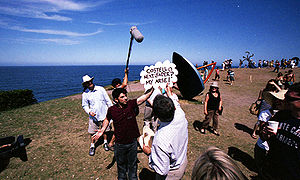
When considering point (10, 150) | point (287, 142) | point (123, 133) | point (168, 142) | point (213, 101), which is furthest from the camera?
point (213, 101)

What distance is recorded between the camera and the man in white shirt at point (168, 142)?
5.82ft

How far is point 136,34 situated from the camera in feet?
10.1

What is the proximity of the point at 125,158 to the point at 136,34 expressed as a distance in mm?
2941

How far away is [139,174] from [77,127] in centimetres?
479

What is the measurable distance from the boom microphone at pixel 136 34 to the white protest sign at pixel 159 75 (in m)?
0.70

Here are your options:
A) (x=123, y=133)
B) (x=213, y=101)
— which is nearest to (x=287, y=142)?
(x=123, y=133)

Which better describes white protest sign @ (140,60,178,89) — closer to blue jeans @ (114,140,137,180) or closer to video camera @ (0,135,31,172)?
blue jeans @ (114,140,137,180)

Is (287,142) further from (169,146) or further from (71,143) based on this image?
(71,143)

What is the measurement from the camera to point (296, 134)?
1.60m

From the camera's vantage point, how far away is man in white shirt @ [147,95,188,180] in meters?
1.77

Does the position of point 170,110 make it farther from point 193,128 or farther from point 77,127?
point 77,127

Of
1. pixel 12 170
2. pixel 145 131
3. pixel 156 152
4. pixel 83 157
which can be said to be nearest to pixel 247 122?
pixel 145 131

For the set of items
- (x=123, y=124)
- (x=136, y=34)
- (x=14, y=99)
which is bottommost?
(x=14, y=99)

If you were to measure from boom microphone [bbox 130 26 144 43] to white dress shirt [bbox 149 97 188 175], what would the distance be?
1.97 meters
